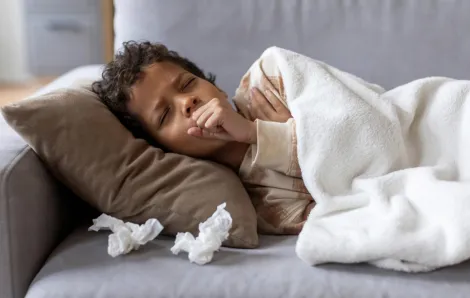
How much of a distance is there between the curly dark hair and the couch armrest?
0.20 m

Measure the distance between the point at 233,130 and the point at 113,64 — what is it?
12.4 inches

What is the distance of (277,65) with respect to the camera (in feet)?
4.34

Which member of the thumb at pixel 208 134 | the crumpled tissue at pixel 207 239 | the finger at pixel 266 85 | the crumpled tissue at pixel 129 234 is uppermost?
the finger at pixel 266 85

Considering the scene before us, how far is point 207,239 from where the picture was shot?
3.43ft

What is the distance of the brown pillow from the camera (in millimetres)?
1112

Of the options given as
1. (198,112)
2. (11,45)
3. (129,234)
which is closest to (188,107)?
(198,112)

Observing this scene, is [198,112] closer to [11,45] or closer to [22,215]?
[22,215]

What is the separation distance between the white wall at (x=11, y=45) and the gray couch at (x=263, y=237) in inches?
89.9

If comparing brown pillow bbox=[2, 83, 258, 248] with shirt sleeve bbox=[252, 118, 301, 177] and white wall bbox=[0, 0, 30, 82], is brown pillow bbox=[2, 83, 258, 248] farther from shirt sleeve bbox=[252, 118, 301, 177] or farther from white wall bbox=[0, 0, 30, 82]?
white wall bbox=[0, 0, 30, 82]

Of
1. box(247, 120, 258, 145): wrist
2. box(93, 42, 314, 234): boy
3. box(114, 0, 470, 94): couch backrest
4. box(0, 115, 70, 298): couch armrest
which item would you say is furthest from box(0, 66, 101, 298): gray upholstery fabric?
box(114, 0, 470, 94): couch backrest

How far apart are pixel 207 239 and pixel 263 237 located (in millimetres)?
167

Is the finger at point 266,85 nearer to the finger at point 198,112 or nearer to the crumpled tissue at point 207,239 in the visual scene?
the finger at point 198,112

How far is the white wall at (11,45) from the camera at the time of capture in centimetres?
380

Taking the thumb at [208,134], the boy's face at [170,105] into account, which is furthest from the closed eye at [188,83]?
the thumb at [208,134]
